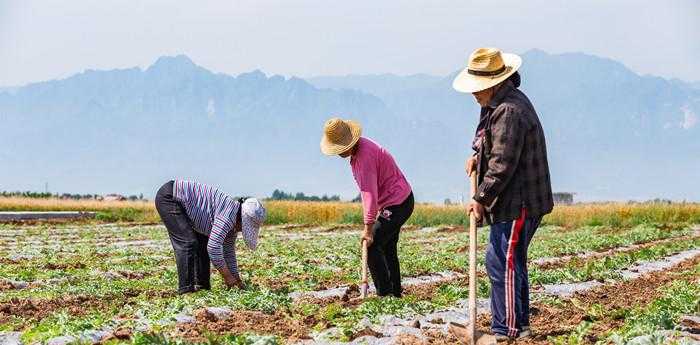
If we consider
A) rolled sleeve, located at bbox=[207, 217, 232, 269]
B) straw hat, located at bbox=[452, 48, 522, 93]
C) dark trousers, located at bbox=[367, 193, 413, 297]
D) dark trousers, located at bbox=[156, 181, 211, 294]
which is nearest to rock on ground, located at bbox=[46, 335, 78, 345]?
rolled sleeve, located at bbox=[207, 217, 232, 269]

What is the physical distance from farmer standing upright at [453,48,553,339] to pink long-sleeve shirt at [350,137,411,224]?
210cm

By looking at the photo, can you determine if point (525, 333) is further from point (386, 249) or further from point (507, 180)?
point (386, 249)

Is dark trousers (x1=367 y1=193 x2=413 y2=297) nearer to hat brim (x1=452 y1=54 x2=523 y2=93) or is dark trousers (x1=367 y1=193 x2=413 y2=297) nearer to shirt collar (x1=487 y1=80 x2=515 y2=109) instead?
hat brim (x1=452 y1=54 x2=523 y2=93)

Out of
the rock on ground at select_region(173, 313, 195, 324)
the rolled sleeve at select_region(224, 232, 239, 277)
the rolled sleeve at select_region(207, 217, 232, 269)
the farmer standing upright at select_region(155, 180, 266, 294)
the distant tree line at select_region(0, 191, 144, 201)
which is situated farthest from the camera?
the distant tree line at select_region(0, 191, 144, 201)

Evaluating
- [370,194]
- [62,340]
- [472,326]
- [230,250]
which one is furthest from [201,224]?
[472,326]

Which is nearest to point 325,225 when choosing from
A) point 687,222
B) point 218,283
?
point 687,222

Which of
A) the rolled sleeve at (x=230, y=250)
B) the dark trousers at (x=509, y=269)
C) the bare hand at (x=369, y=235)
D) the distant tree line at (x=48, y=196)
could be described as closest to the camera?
the dark trousers at (x=509, y=269)

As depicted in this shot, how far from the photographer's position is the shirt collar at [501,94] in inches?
294

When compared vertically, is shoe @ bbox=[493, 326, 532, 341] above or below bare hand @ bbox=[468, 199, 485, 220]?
below

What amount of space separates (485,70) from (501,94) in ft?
0.74

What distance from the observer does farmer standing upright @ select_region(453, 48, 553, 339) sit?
7.30 m

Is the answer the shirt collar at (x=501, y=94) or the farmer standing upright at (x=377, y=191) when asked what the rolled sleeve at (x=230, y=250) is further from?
the shirt collar at (x=501, y=94)

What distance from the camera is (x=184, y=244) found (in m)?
10.6

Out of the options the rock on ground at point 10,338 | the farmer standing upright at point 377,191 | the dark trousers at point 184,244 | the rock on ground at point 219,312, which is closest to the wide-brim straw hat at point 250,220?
the dark trousers at point 184,244
